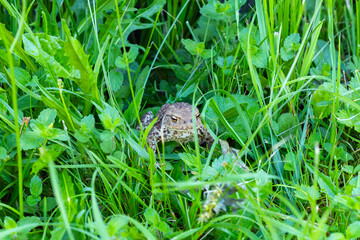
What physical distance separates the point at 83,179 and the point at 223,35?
4.22 feet

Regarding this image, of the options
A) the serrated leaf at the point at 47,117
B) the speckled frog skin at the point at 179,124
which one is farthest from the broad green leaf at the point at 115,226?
the speckled frog skin at the point at 179,124

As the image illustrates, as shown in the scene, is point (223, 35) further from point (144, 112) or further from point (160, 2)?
point (144, 112)

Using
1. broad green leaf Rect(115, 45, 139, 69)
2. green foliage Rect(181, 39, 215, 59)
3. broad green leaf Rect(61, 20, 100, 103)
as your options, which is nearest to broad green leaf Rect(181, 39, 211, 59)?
green foliage Rect(181, 39, 215, 59)

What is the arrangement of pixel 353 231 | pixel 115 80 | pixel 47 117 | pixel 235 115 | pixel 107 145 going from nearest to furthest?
pixel 353 231 < pixel 47 117 < pixel 107 145 < pixel 235 115 < pixel 115 80

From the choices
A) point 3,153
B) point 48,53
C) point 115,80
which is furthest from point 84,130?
point 115,80

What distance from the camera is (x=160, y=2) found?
2.58 meters

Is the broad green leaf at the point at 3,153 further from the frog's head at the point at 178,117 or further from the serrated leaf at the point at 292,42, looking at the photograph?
the serrated leaf at the point at 292,42

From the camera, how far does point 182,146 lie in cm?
211

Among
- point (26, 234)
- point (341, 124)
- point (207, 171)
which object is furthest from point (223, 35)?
point (26, 234)

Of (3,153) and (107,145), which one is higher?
(3,153)

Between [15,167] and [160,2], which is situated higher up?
[160,2]

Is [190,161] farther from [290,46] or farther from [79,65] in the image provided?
[290,46]

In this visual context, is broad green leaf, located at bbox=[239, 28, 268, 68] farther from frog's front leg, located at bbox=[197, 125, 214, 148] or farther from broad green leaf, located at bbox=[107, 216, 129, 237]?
broad green leaf, located at bbox=[107, 216, 129, 237]

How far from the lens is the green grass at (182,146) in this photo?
1641 mm
